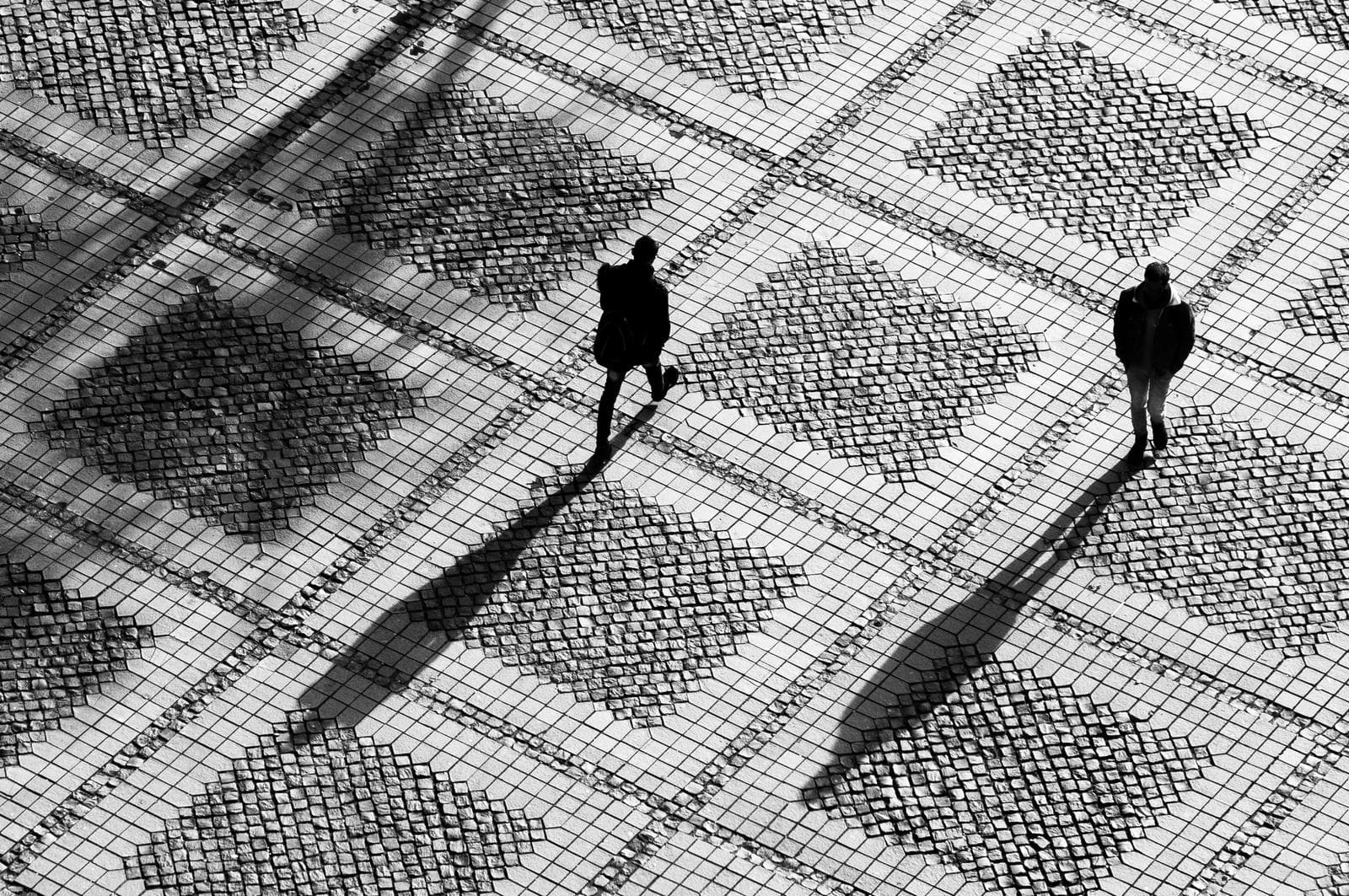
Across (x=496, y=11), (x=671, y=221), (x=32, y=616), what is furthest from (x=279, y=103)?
(x=32, y=616)

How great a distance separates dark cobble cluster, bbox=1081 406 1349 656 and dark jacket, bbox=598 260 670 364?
8.50ft

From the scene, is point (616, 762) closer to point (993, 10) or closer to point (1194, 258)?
point (1194, 258)

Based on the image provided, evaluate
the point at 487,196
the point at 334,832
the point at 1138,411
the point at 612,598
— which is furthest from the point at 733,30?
the point at 334,832

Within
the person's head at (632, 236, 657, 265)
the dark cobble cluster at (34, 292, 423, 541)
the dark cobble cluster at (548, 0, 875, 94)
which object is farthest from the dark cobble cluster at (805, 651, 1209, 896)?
the dark cobble cluster at (548, 0, 875, 94)

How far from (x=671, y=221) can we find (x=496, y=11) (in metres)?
2.45

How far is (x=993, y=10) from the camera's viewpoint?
15.6 m

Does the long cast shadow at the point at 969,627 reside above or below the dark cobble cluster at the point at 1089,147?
below

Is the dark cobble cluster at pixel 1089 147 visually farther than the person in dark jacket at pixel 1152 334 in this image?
Yes

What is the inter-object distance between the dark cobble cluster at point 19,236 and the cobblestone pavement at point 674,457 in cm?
6

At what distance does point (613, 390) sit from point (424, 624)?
1.61 metres

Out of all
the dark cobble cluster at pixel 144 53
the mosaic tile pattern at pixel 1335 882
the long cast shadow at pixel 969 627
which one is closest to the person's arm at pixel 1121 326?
the long cast shadow at pixel 969 627

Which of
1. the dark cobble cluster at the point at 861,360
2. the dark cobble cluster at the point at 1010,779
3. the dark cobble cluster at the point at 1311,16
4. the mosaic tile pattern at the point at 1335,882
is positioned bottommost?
the mosaic tile pattern at the point at 1335,882

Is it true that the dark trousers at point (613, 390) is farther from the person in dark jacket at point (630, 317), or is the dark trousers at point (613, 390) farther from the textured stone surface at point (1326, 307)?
the textured stone surface at point (1326, 307)

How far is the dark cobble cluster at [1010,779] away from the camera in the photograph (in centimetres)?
1098
